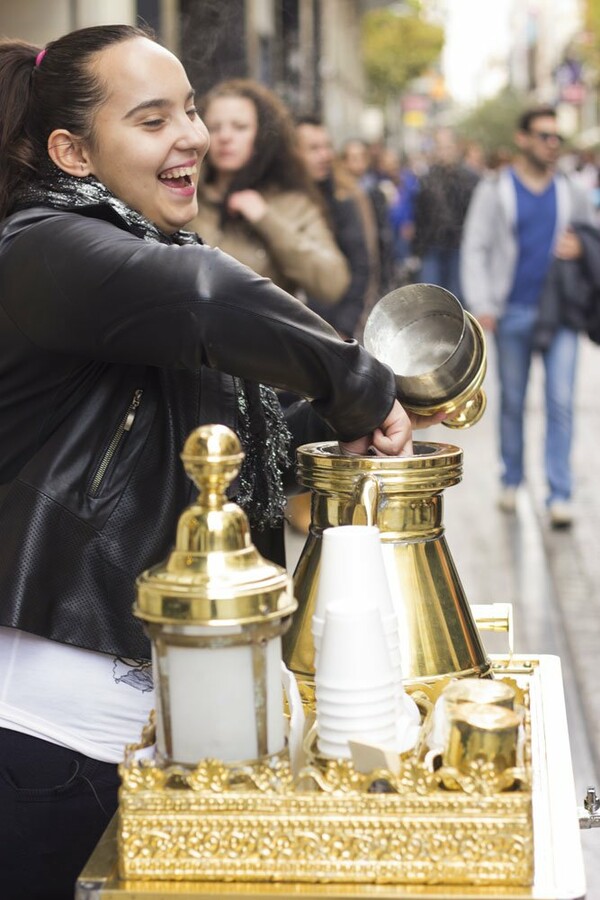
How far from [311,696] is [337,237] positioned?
237 inches

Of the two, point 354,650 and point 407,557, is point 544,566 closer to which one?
point 407,557

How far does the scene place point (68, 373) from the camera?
78.8 inches

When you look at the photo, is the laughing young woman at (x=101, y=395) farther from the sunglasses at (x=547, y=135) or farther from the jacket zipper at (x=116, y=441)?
the sunglasses at (x=547, y=135)

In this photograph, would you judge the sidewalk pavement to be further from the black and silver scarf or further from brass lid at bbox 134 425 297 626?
brass lid at bbox 134 425 297 626

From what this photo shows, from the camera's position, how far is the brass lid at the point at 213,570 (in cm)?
153

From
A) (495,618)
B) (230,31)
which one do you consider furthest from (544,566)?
(230,31)

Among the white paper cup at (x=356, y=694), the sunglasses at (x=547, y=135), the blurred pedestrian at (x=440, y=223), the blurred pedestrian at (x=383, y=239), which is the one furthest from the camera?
the blurred pedestrian at (x=440, y=223)

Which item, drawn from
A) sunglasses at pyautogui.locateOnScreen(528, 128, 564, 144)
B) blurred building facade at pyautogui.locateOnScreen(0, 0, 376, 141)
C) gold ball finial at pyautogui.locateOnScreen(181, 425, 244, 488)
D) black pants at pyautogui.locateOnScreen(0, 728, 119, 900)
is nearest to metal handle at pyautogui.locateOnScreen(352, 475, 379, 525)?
gold ball finial at pyautogui.locateOnScreen(181, 425, 244, 488)

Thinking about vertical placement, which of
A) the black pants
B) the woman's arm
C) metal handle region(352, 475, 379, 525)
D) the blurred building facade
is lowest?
the black pants

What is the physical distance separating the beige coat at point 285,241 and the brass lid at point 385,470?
146 inches

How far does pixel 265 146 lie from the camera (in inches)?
232

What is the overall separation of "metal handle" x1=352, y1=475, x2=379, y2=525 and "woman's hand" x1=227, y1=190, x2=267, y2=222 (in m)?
3.99

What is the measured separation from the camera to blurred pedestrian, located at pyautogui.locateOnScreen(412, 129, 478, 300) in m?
14.2

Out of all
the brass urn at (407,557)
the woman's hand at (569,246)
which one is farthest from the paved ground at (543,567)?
the brass urn at (407,557)
